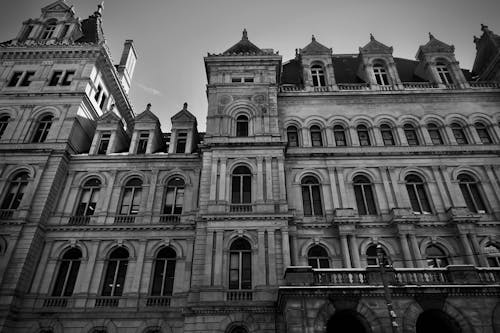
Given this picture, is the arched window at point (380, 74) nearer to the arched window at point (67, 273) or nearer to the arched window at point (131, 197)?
the arched window at point (131, 197)

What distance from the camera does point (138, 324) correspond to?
2164cm

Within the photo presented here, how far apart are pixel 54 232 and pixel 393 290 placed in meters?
21.2

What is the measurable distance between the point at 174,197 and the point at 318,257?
10888 millimetres

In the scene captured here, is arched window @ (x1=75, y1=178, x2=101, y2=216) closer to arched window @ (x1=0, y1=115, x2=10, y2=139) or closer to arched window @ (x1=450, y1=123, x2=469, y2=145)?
arched window @ (x1=0, y1=115, x2=10, y2=139)

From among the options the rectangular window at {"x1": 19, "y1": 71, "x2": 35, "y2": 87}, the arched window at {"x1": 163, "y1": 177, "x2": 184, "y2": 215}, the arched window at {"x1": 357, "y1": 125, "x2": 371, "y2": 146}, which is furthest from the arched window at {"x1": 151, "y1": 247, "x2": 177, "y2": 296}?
the rectangular window at {"x1": 19, "y1": 71, "x2": 35, "y2": 87}

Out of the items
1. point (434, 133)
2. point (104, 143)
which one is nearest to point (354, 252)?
point (434, 133)

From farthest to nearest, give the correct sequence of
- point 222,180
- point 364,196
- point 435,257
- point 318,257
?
point 364,196 < point 222,180 < point 318,257 < point 435,257

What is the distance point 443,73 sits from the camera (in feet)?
103

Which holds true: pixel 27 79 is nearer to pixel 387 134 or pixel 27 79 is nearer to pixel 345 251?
pixel 345 251

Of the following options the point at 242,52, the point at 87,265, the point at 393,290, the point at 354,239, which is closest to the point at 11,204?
the point at 87,265

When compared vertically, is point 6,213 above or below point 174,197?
below

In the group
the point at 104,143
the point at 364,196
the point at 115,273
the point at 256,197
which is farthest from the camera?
the point at 104,143

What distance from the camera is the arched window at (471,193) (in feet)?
81.8

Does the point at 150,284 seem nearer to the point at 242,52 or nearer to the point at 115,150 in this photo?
the point at 115,150
